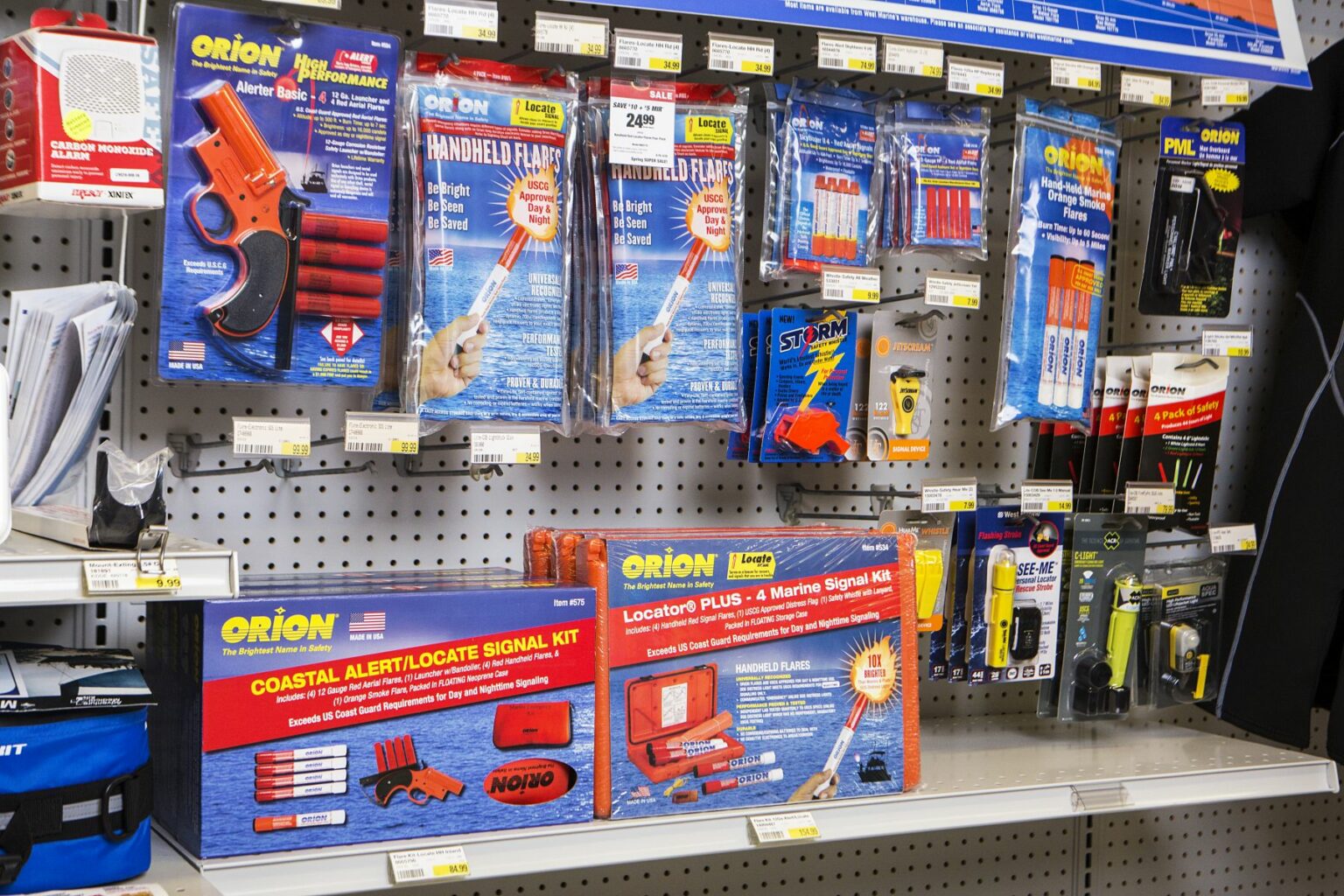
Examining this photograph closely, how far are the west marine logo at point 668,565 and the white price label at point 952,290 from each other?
25.3 inches

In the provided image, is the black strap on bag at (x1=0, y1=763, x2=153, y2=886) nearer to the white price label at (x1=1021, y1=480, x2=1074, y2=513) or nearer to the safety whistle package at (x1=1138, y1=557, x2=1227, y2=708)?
the white price label at (x1=1021, y1=480, x2=1074, y2=513)

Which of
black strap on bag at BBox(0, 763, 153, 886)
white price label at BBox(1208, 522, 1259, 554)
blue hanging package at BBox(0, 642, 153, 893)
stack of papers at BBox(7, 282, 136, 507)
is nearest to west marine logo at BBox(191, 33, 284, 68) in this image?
stack of papers at BBox(7, 282, 136, 507)

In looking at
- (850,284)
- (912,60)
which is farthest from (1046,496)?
(912,60)

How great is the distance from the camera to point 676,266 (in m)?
2.02

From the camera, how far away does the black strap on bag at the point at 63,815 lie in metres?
1.42

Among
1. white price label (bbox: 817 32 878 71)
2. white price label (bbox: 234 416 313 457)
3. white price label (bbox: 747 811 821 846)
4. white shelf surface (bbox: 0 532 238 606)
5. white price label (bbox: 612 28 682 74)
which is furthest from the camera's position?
white price label (bbox: 817 32 878 71)

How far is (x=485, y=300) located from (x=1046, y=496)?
3.60ft

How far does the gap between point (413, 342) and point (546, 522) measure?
0.52 meters

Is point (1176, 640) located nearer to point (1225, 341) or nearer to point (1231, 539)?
point (1231, 539)

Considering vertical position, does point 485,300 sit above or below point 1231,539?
above

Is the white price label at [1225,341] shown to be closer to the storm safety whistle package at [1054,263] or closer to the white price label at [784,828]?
the storm safety whistle package at [1054,263]

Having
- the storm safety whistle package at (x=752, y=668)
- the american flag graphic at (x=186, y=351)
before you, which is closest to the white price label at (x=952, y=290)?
the storm safety whistle package at (x=752, y=668)

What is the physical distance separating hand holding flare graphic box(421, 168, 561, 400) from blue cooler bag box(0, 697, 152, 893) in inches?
24.1

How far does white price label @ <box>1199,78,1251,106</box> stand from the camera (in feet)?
8.13
